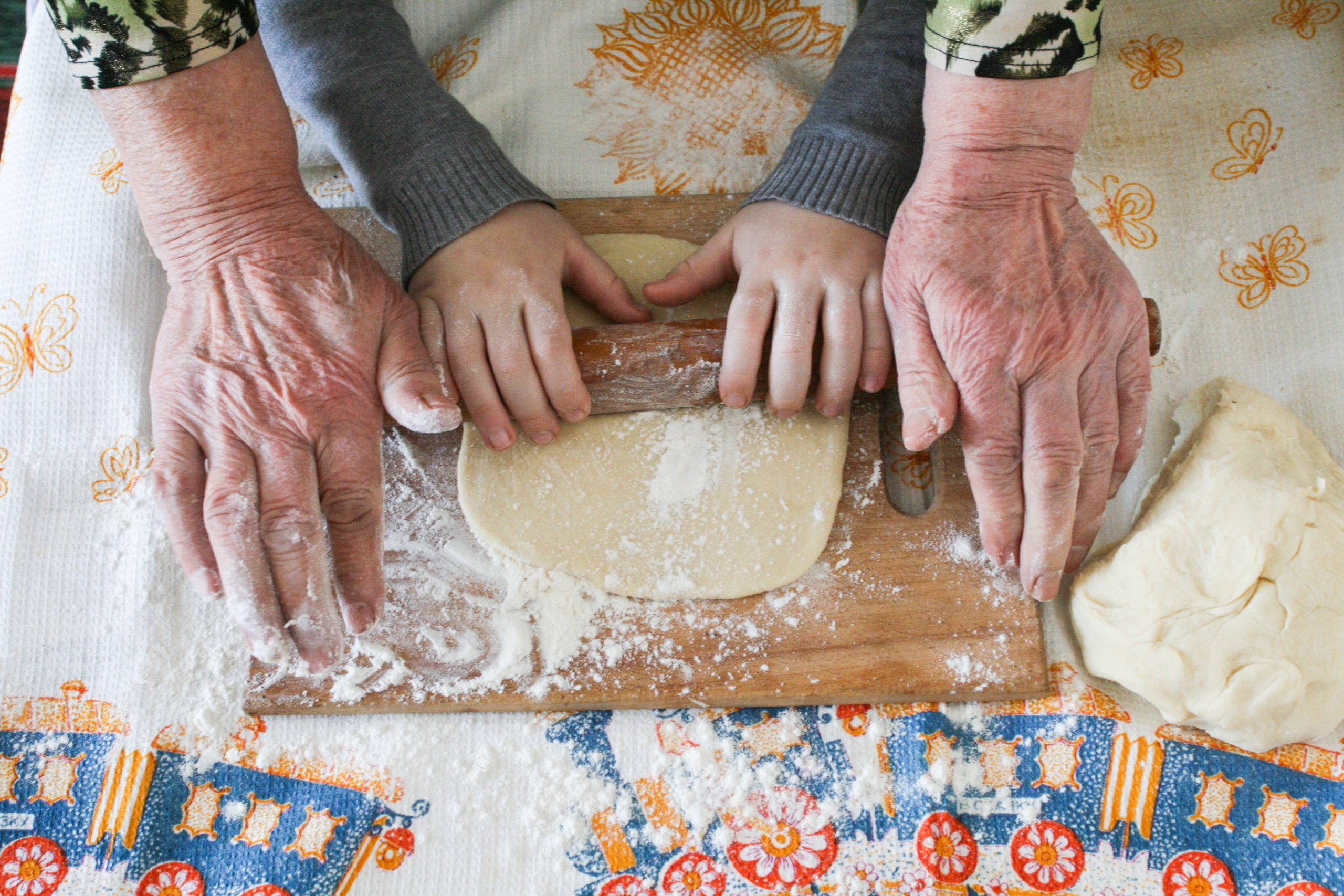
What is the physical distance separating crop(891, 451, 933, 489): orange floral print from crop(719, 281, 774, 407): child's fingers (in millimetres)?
241

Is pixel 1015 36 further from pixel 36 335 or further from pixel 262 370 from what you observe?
pixel 36 335

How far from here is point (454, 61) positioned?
4.56ft

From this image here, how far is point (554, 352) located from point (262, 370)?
304mm

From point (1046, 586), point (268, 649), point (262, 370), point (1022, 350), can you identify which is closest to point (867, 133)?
point (1022, 350)

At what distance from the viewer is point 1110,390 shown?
98 centimetres

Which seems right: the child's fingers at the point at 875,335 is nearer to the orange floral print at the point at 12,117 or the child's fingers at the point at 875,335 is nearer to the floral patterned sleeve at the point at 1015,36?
the floral patterned sleeve at the point at 1015,36

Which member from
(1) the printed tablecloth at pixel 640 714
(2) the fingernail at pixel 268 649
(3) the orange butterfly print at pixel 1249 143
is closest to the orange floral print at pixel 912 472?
(1) the printed tablecloth at pixel 640 714

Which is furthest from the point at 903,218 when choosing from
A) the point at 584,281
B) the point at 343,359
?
the point at 343,359

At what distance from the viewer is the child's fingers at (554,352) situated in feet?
3.36

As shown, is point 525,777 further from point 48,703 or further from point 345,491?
point 48,703

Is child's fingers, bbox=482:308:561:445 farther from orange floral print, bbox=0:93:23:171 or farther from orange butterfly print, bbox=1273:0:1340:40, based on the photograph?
orange butterfly print, bbox=1273:0:1340:40

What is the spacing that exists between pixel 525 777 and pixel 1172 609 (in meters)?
0.74

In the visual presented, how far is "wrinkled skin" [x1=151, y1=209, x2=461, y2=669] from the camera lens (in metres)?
0.90

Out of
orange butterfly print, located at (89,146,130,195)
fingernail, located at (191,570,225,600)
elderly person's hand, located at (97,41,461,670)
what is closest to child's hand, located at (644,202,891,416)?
elderly person's hand, located at (97,41,461,670)
